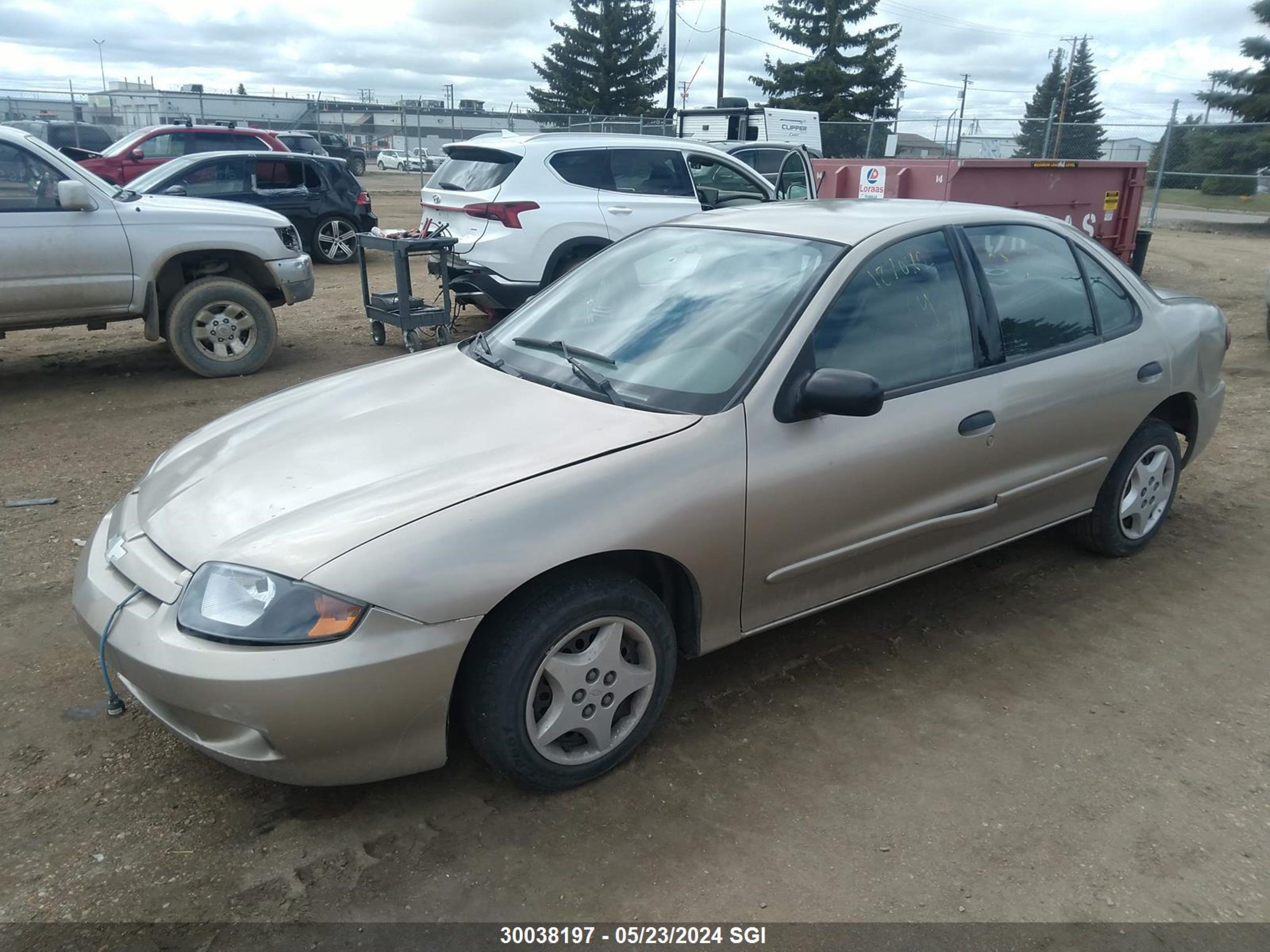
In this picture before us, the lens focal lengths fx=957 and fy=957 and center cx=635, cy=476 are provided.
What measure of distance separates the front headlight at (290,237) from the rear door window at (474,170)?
4.93 ft

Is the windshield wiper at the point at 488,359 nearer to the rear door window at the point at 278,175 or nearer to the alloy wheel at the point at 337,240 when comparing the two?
the rear door window at the point at 278,175

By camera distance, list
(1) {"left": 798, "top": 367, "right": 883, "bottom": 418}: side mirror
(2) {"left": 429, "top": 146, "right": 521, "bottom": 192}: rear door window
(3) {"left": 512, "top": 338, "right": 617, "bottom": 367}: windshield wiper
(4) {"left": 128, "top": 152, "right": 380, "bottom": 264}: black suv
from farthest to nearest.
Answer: (4) {"left": 128, "top": 152, "right": 380, "bottom": 264}: black suv
(2) {"left": 429, "top": 146, "right": 521, "bottom": 192}: rear door window
(3) {"left": 512, "top": 338, "right": 617, "bottom": 367}: windshield wiper
(1) {"left": 798, "top": 367, "right": 883, "bottom": 418}: side mirror

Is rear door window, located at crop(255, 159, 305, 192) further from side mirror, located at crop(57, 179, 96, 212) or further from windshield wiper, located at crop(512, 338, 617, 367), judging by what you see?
windshield wiper, located at crop(512, 338, 617, 367)

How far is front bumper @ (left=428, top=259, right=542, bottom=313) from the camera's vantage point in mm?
8250

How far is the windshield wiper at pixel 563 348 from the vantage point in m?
3.34

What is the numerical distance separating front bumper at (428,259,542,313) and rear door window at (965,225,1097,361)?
494cm

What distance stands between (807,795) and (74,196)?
647 cm

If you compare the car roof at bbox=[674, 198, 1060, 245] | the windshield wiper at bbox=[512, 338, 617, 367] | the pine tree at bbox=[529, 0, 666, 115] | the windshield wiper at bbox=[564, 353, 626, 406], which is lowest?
the windshield wiper at bbox=[564, 353, 626, 406]

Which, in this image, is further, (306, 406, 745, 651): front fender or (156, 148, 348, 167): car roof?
(156, 148, 348, 167): car roof

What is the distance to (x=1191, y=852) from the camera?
8.70ft

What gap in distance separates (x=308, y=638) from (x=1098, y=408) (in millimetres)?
3251

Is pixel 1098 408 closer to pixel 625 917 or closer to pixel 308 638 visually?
pixel 625 917

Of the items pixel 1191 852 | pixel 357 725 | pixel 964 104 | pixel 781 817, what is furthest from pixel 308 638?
pixel 964 104

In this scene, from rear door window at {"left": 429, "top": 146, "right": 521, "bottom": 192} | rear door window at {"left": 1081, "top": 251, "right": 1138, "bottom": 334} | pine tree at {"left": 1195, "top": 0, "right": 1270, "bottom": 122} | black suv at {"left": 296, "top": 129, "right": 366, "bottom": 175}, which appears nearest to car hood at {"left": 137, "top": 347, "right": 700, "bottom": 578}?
rear door window at {"left": 1081, "top": 251, "right": 1138, "bottom": 334}
